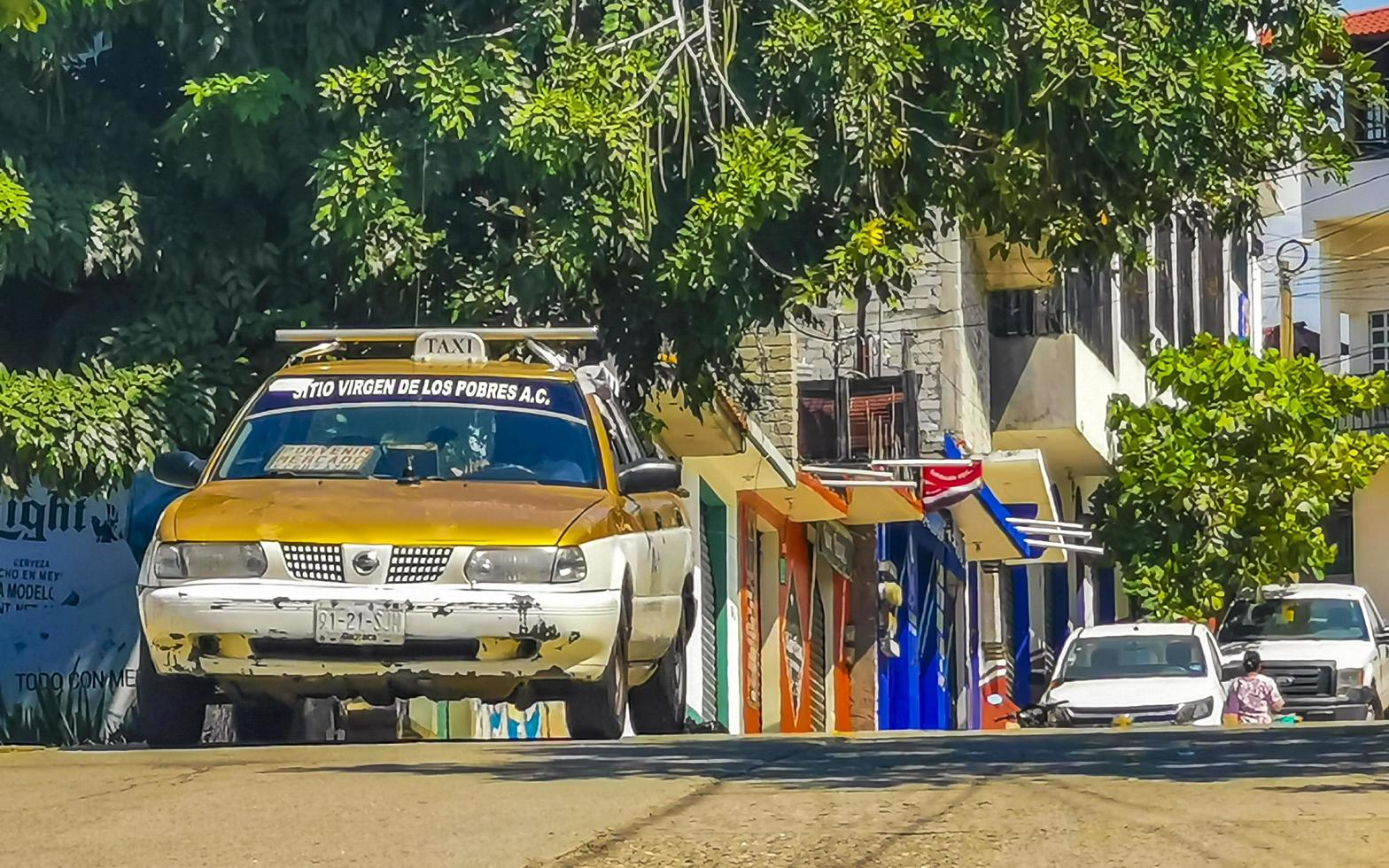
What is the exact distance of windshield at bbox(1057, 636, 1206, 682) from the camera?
23.5 meters

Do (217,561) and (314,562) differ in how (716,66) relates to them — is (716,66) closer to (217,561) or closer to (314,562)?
(314,562)

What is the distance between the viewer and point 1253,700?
22.7m

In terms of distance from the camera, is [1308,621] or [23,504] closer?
[23,504]

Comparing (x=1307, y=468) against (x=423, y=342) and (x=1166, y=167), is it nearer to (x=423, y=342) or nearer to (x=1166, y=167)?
(x=1166, y=167)

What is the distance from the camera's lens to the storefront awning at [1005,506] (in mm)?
31094

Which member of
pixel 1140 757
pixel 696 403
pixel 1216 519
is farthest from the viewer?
pixel 1216 519

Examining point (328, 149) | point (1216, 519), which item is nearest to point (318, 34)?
point (328, 149)

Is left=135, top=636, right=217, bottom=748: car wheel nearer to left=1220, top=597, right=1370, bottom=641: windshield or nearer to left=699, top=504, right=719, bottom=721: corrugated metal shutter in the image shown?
left=699, top=504, right=719, bottom=721: corrugated metal shutter

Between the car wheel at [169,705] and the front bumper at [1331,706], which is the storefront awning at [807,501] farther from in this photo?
the car wheel at [169,705]

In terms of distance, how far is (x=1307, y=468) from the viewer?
31.8 metres

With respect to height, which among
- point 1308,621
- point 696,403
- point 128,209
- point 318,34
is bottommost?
point 1308,621

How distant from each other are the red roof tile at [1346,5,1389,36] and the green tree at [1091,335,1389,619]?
16.7 m

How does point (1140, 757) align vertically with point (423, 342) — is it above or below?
below

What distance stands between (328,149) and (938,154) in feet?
11.6
